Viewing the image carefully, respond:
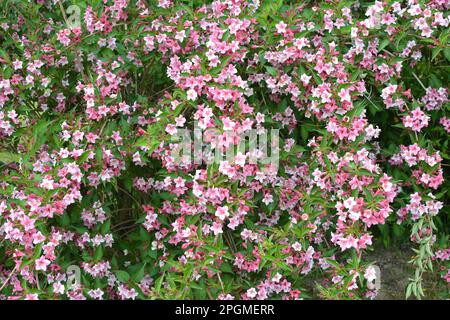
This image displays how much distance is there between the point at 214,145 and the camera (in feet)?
7.97

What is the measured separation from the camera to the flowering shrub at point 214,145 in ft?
8.00

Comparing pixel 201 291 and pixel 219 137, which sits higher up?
pixel 219 137

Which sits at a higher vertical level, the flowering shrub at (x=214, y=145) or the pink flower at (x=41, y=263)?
the flowering shrub at (x=214, y=145)

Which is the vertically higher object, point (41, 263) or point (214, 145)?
point (214, 145)

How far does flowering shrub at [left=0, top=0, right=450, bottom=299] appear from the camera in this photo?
2.44 meters

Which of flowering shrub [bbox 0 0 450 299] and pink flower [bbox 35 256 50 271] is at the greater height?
flowering shrub [bbox 0 0 450 299]

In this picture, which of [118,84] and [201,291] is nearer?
[201,291]

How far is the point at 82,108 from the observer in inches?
122

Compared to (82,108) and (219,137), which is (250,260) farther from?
(82,108)

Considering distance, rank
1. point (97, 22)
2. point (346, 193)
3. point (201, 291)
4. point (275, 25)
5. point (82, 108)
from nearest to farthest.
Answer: point (201, 291) → point (346, 193) → point (275, 25) → point (97, 22) → point (82, 108)

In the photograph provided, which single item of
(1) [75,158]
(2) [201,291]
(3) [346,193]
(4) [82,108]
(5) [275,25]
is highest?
(5) [275,25]

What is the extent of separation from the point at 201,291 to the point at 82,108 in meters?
1.20

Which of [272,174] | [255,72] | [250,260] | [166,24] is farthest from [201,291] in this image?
[166,24]

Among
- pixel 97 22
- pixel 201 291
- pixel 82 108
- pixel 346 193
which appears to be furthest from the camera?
pixel 82 108
